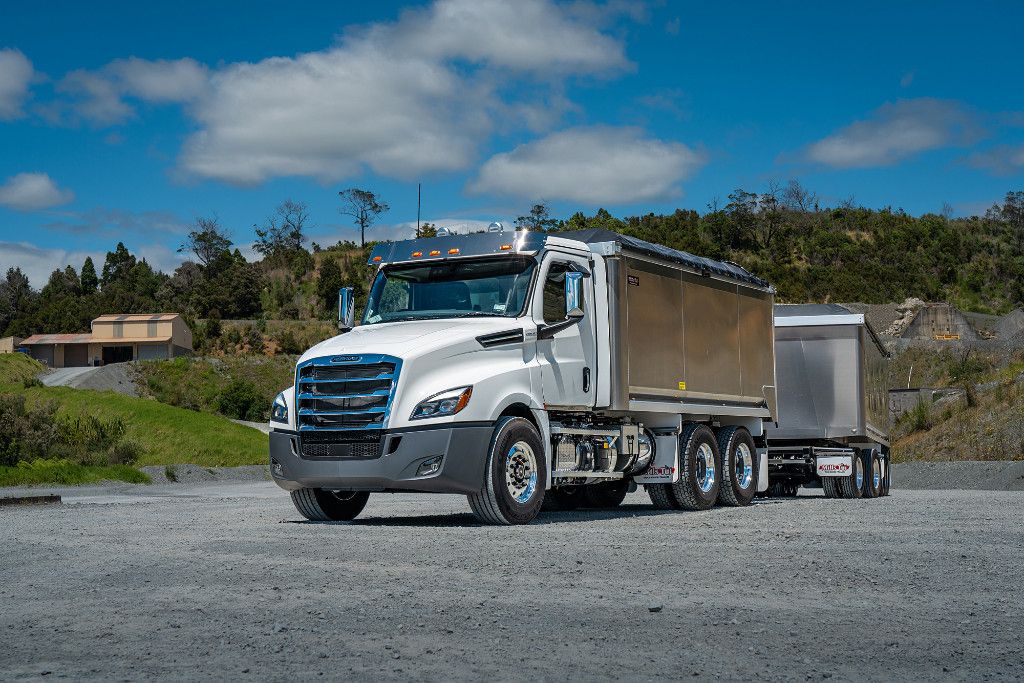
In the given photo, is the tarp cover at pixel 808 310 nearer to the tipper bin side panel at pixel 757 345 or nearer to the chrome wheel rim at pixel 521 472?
A: the tipper bin side panel at pixel 757 345

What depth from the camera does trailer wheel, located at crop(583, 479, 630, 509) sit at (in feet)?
63.3

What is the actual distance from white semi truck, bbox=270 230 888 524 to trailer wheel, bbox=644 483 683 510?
4 centimetres

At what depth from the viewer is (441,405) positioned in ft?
44.1

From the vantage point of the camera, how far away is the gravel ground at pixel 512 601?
6.23 meters

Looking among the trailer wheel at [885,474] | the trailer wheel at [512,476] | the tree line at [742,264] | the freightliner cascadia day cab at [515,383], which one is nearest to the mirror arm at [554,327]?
the freightliner cascadia day cab at [515,383]

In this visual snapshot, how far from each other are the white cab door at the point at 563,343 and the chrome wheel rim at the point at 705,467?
131 inches

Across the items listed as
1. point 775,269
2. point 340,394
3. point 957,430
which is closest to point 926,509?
point 340,394

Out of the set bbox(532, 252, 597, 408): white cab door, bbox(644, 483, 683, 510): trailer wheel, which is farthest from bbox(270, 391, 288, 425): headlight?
bbox(644, 483, 683, 510): trailer wheel

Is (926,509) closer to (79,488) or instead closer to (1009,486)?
(1009,486)

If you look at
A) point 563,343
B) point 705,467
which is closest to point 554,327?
point 563,343

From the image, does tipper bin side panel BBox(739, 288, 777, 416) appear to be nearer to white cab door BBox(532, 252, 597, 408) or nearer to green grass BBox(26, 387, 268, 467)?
white cab door BBox(532, 252, 597, 408)

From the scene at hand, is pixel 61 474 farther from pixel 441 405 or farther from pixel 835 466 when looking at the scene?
pixel 441 405

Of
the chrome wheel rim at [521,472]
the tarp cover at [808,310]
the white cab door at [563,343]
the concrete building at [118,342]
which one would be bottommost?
the chrome wheel rim at [521,472]

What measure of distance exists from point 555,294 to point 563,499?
494cm
